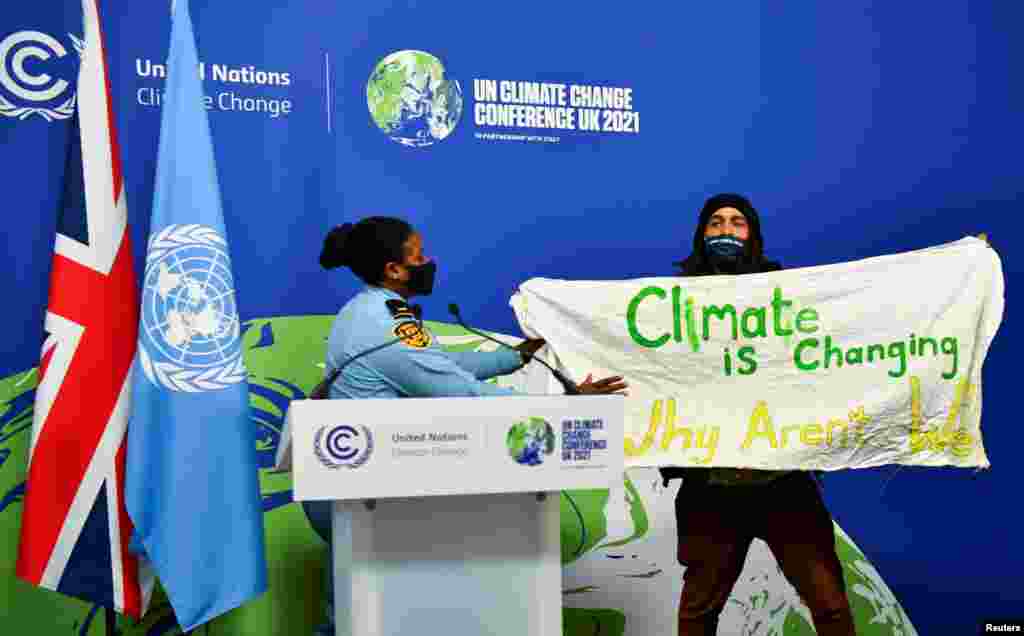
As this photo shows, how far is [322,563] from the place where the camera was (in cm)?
335

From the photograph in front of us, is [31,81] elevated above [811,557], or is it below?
above

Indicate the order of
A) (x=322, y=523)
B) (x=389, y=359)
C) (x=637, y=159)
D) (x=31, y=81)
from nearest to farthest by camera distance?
(x=389, y=359), (x=322, y=523), (x=31, y=81), (x=637, y=159)

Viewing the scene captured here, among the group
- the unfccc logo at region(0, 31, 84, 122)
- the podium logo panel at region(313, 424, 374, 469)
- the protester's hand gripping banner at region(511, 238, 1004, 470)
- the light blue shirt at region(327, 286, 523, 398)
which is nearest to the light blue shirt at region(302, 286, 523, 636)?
the light blue shirt at region(327, 286, 523, 398)

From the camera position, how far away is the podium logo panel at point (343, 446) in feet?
7.61

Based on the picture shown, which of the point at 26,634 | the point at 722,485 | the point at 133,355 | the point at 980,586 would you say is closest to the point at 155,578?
the point at 26,634

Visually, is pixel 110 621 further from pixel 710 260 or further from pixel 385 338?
pixel 710 260

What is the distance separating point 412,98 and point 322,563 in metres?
1.35

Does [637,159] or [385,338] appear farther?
[637,159]

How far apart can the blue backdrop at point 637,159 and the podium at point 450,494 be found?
110 centimetres

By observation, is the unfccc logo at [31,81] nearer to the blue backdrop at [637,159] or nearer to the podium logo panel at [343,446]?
the blue backdrop at [637,159]

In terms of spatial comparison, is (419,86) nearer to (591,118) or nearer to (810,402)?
(591,118)

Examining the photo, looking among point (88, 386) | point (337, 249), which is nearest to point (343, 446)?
point (337, 249)

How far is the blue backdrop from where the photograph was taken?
3.33m

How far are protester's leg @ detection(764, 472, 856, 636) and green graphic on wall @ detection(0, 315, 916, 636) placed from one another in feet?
1.47
